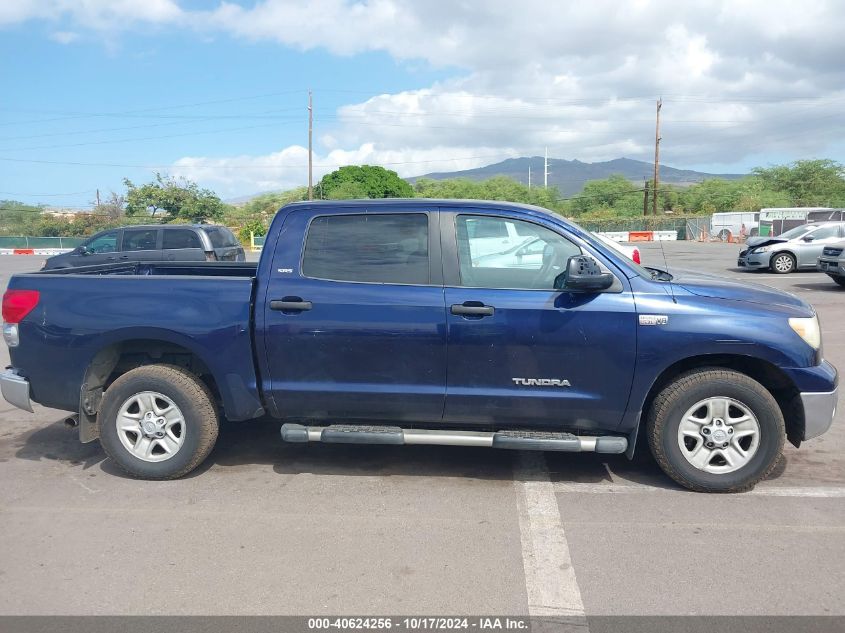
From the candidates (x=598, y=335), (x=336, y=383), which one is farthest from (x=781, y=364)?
(x=336, y=383)

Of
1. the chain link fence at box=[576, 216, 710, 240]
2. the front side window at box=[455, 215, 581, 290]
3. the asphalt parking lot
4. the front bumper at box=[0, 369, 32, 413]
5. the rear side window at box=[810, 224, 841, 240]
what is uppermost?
the chain link fence at box=[576, 216, 710, 240]

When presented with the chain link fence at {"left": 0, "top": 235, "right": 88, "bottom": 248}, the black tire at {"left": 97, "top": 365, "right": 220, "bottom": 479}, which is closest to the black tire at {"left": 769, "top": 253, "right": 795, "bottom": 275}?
the black tire at {"left": 97, "top": 365, "right": 220, "bottom": 479}

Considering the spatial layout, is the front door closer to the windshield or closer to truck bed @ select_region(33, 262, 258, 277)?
truck bed @ select_region(33, 262, 258, 277)

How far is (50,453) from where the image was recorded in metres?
5.38

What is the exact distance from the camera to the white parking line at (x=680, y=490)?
4484 mm

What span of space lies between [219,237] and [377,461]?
1356cm

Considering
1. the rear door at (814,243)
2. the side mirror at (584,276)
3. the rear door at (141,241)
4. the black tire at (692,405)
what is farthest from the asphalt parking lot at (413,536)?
the rear door at (814,243)

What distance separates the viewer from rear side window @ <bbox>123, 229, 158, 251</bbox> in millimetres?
17141

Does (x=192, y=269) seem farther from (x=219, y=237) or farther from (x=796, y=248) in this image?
(x=796, y=248)

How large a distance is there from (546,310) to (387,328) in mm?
998

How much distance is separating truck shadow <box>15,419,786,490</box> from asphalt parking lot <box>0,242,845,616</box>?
20 mm

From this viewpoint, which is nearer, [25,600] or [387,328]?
[25,600]

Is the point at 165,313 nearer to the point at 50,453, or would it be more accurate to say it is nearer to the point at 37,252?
the point at 50,453

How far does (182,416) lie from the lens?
4.73 meters
